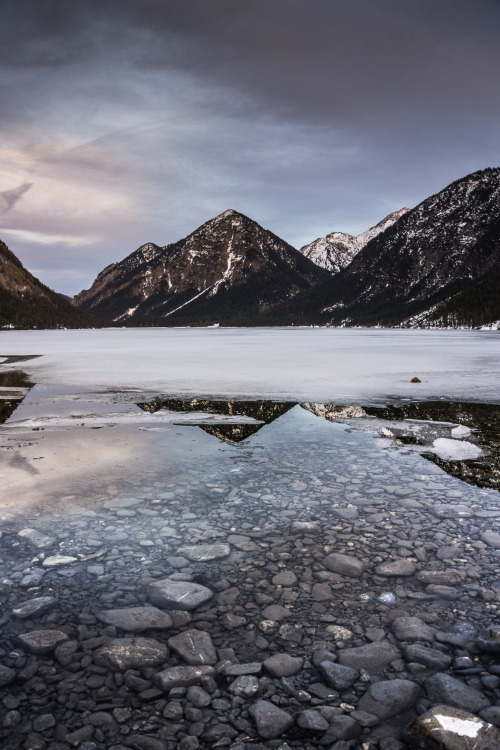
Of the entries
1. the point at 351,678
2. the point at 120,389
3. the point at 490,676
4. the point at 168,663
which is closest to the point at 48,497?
the point at 168,663

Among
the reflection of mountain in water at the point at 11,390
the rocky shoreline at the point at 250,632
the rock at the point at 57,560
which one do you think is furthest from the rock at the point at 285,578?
the reflection of mountain in water at the point at 11,390

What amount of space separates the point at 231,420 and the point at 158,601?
29.1 ft

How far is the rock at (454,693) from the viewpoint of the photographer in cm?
324

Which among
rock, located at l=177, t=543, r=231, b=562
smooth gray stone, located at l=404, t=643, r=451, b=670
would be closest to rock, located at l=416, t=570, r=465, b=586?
smooth gray stone, located at l=404, t=643, r=451, b=670

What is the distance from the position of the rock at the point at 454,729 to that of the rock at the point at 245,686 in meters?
1.09

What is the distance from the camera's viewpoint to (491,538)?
5777 mm

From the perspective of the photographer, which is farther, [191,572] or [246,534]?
[246,534]

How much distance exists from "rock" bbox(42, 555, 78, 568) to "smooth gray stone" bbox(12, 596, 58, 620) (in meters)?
0.66

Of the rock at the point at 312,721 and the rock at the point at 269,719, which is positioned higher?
the rock at the point at 269,719

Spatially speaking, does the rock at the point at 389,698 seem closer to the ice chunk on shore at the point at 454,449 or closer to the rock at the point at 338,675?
the rock at the point at 338,675

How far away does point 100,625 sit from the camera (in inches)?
165

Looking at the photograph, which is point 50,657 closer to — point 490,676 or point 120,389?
point 490,676

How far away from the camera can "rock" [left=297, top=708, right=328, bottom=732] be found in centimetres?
309

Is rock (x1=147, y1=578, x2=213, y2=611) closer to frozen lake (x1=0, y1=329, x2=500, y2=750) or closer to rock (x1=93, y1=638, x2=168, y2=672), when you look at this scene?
frozen lake (x1=0, y1=329, x2=500, y2=750)
